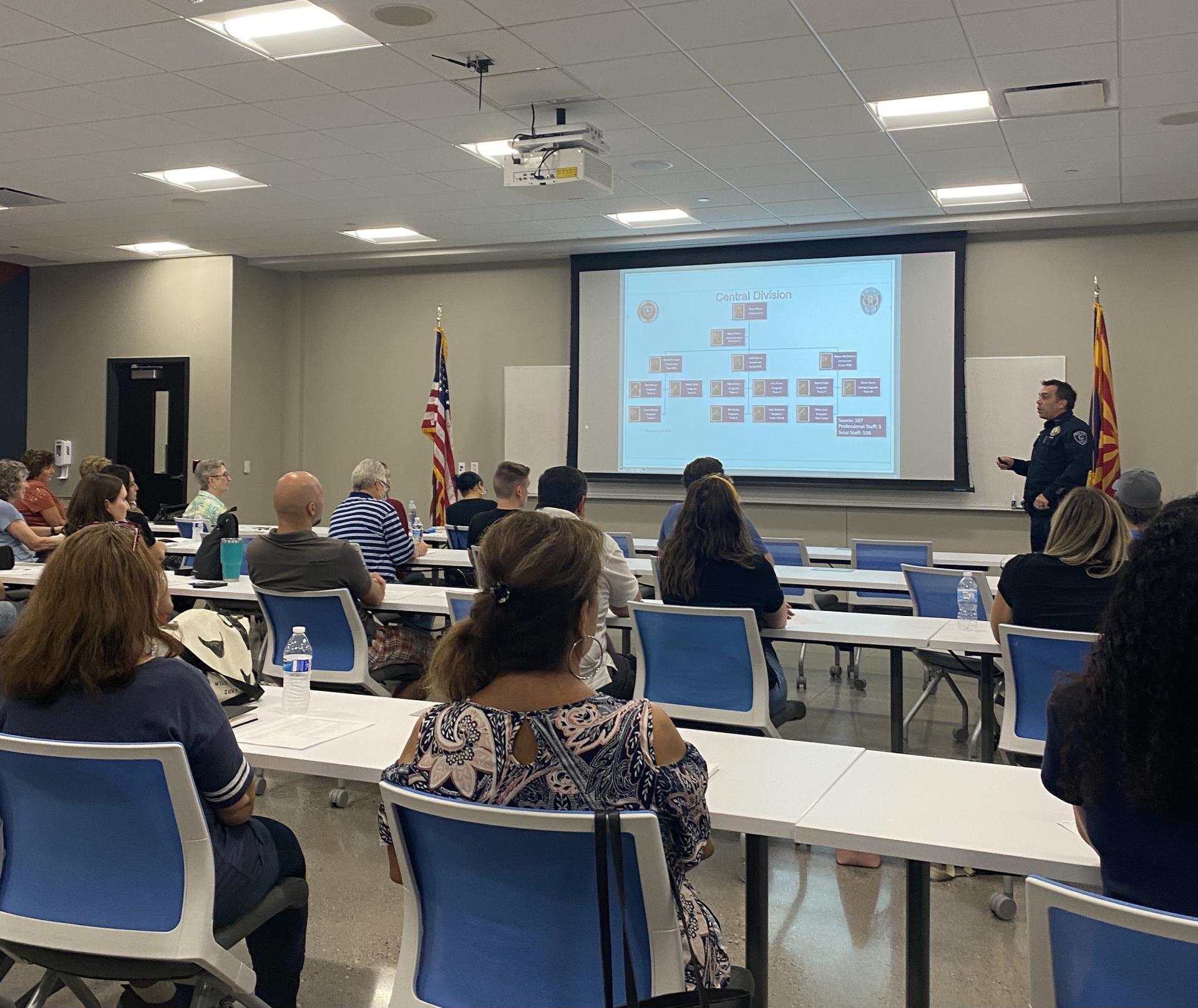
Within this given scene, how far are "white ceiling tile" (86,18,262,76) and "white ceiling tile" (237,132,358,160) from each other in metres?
1.19

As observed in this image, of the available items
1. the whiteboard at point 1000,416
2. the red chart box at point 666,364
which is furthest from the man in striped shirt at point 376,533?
the whiteboard at point 1000,416

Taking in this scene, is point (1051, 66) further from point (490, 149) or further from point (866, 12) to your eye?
point (490, 149)

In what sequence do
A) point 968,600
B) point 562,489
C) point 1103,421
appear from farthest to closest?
point 1103,421 → point 562,489 → point 968,600

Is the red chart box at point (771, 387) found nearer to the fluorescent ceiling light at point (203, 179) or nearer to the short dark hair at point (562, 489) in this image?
the fluorescent ceiling light at point (203, 179)

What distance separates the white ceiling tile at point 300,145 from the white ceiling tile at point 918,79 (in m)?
3.14

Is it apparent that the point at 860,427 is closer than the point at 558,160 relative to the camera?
No

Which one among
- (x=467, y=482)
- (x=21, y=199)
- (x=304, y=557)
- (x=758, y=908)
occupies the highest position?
(x=21, y=199)

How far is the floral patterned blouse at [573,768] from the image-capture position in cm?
155

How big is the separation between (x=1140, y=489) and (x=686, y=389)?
229 inches

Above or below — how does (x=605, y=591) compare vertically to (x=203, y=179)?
below

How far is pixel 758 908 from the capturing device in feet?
6.98

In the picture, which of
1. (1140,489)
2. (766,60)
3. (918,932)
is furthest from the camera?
(766,60)

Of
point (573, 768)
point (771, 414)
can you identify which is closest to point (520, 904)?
point (573, 768)

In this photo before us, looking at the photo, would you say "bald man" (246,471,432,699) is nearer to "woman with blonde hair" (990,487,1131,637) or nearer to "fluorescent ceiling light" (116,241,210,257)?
"woman with blonde hair" (990,487,1131,637)
